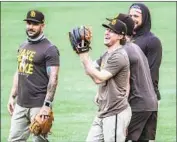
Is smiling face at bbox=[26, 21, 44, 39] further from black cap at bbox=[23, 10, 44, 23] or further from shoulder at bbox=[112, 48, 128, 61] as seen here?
shoulder at bbox=[112, 48, 128, 61]

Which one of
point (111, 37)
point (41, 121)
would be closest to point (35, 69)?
point (41, 121)

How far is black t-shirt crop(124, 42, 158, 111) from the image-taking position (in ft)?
28.9

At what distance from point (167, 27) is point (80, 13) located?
13.9 ft

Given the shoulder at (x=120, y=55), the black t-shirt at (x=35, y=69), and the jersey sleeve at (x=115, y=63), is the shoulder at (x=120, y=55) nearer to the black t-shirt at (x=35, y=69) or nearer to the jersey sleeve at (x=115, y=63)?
the jersey sleeve at (x=115, y=63)

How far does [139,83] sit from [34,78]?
4.95ft

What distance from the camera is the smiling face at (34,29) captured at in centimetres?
977

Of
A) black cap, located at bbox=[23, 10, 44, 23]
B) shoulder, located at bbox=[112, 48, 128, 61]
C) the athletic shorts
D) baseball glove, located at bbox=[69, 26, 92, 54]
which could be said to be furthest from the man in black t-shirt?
baseball glove, located at bbox=[69, 26, 92, 54]

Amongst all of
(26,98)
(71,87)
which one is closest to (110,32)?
(26,98)

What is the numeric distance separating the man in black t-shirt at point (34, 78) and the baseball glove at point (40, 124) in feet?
0.21

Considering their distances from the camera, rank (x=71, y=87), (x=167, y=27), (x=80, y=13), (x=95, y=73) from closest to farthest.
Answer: (x=95, y=73) → (x=71, y=87) → (x=167, y=27) → (x=80, y=13)

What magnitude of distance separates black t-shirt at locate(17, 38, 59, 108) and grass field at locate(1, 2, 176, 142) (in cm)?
264

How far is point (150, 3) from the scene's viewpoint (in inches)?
1186

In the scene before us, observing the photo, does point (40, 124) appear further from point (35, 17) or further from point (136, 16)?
point (136, 16)

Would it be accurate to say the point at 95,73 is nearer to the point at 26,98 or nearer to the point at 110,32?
the point at 110,32
